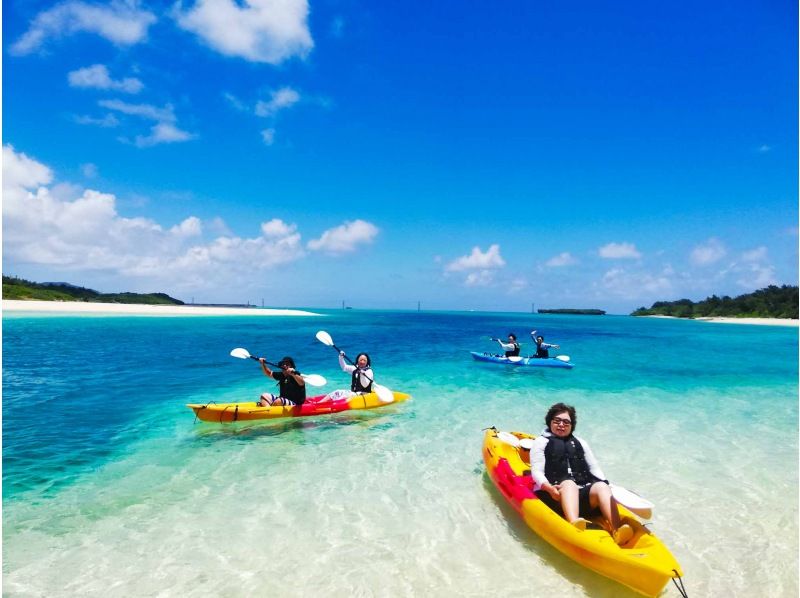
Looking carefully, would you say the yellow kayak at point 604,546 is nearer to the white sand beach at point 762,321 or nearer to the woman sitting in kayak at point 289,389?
the woman sitting in kayak at point 289,389

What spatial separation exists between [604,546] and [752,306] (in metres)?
123

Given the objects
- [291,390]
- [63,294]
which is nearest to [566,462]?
[291,390]

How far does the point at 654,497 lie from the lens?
23.0 ft

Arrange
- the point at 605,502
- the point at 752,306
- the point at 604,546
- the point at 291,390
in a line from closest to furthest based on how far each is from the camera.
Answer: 1. the point at 604,546
2. the point at 605,502
3. the point at 291,390
4. the point at 752,306

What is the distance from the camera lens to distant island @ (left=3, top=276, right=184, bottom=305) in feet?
233

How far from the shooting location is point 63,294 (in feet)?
275

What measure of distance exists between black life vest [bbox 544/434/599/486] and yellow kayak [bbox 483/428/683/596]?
42 cm

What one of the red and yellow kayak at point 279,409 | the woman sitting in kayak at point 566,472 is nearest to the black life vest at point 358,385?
the red and yellow kayak at point 279,409

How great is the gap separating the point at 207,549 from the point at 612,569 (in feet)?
15.3

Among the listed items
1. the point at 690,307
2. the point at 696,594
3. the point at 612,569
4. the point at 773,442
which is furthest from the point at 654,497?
the point at 690,307

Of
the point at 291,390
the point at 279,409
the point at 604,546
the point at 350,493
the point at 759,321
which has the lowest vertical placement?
the point at 350,493

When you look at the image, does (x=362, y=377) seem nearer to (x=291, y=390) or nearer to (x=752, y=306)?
(x=291, y=390)

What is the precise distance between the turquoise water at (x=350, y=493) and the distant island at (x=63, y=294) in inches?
2896

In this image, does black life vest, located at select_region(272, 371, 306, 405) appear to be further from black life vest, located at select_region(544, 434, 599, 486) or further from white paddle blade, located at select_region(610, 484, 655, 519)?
white paddle blade, located at select_region(610, 484, 655, 519)
